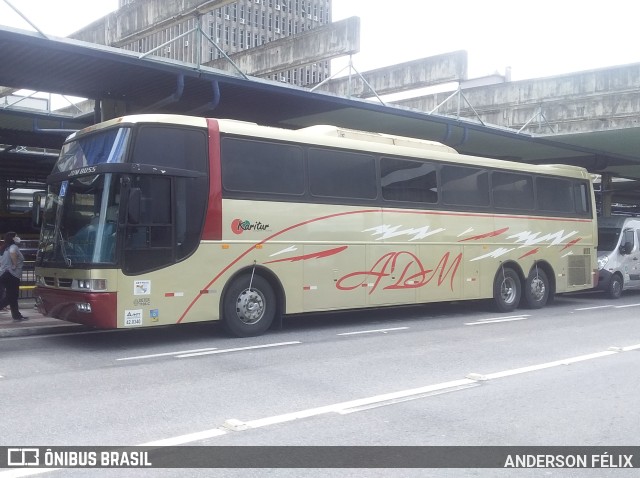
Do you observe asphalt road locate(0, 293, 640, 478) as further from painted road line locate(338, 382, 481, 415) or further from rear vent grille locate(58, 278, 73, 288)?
rear vent grille locate(58, 278, 73, 288)

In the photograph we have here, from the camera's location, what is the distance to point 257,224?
11766 mm

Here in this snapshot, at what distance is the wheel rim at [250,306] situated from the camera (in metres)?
11.6

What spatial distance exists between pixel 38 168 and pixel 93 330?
19863 mm

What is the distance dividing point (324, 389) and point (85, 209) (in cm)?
503

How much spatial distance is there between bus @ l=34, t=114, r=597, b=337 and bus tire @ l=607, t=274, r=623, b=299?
568 centimetres

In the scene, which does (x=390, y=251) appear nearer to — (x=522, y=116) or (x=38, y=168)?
(x=522, y=116)

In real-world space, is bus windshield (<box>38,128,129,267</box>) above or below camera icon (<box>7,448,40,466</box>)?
above

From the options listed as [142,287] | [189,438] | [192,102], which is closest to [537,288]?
[192,102]

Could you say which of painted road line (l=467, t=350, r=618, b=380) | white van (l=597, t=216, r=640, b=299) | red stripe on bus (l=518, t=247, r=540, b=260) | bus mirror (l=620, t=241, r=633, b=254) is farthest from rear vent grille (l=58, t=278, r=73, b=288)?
bus mirror (l=620, t=241, r=633, b=254)

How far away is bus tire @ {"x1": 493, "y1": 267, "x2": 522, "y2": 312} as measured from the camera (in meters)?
16.5

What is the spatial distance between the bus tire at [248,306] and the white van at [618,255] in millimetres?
12957

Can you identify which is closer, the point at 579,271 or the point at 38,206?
the point at 38,206

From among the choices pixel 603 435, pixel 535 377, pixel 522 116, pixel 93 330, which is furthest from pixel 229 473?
pixel 522 116

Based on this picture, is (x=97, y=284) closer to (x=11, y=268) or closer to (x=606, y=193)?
(x=11, y=268)
